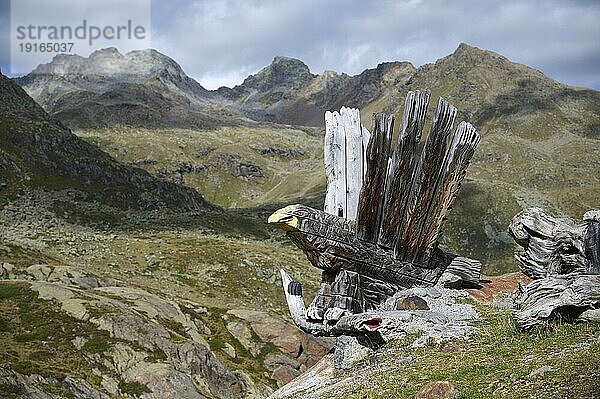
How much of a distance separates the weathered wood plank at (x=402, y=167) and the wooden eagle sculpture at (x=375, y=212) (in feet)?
0.09

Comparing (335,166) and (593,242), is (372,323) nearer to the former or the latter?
(335,166)

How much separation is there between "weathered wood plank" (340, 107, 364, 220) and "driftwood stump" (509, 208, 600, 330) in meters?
4.27

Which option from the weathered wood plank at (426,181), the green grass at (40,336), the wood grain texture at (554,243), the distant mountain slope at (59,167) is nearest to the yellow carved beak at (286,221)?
the weathered wood plank at (426,181)

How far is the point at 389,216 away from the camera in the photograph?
15.2m

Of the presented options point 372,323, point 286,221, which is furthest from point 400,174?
point 372,323

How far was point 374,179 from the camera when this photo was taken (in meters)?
14.8

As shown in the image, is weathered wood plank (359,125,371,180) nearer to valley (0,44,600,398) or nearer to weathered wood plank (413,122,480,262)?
weathered wood plank (413,122,480,262)

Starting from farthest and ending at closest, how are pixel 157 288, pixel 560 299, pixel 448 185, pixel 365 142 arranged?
pixel 157 288 → pixel 448 185 → pixel 365 142 → pixel 560 299

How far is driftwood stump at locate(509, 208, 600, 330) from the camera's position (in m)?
11.0

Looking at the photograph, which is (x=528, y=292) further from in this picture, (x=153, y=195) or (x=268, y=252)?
(x=153, y=195)

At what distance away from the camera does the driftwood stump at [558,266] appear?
1101 centimetres

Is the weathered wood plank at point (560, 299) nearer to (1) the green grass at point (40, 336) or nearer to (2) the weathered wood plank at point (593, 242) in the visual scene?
(2) the weathered wood plank at point (593, 242)

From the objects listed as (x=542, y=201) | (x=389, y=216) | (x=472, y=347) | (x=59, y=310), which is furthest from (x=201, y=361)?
(x=542, y=201)

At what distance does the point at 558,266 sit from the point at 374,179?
4.95 metres
